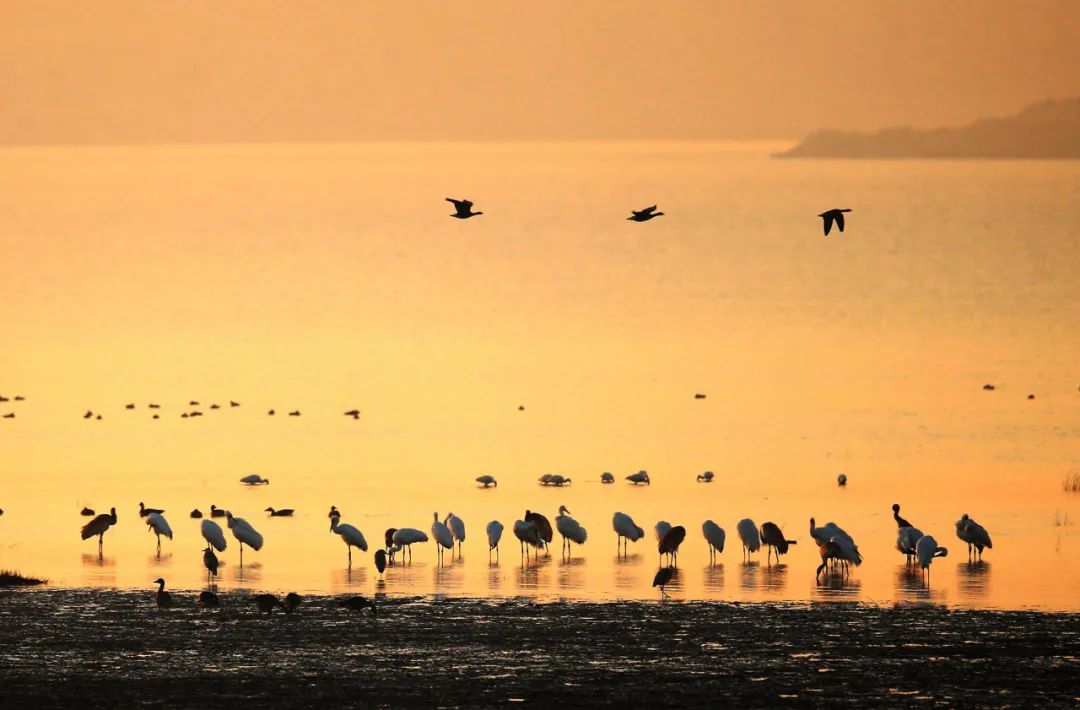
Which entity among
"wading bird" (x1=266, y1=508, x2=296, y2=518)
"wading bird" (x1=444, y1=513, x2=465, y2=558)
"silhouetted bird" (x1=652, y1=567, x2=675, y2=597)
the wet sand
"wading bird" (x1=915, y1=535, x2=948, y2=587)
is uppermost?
"wading bird" (x1=266, y1=508, x2=296, y2=518)

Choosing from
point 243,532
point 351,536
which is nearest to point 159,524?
point 243,532

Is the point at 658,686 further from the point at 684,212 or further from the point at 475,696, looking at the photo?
the point at 684,212

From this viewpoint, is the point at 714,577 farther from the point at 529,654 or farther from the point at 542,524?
the point at 529,654

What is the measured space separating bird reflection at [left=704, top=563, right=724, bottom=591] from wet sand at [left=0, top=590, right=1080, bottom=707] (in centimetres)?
202

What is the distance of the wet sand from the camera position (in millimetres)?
19078

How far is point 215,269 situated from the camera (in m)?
128

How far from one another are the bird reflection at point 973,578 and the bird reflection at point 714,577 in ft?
8.81

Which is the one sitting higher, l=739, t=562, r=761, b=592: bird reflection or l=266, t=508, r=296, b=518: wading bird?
l=266, t=508, r=296, b=518: wading bird

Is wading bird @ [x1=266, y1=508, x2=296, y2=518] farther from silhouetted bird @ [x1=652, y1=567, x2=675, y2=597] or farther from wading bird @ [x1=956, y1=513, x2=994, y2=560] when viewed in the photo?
wading bird @ [x1=956, y1=513, x2=994, y2=560]

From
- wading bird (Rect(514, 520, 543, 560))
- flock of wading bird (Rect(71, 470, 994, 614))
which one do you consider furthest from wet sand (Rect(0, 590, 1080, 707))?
wading bird (Rect(514, 520, 543, 560))

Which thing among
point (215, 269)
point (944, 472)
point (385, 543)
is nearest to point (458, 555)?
point (385, 543)

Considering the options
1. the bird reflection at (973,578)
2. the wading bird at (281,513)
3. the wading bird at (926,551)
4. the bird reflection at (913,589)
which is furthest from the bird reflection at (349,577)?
the bird reflection at (973,578)

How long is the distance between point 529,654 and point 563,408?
1268 inches

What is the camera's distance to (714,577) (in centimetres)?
2698
